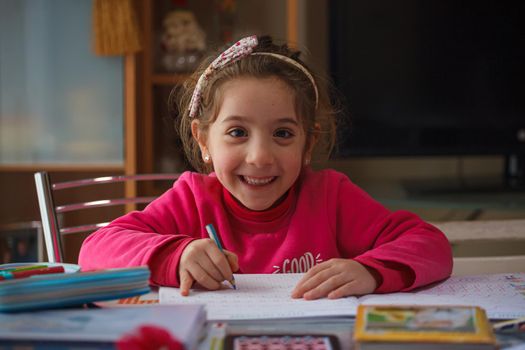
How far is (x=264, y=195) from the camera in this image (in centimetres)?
112

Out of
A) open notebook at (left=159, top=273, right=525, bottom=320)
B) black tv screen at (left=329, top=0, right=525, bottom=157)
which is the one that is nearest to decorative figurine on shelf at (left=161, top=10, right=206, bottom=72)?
black tv screen at (left=329, top=0, right=525, bottom=157)

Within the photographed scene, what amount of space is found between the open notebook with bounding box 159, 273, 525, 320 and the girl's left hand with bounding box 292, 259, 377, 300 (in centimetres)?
1

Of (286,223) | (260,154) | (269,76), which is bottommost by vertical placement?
(286,223)

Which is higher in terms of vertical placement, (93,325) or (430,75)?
(430,75)

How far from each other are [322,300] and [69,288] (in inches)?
10.7

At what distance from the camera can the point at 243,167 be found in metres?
1.10

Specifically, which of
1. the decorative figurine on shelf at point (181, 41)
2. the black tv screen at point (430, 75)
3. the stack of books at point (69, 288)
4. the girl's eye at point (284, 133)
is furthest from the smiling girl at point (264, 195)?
the decorative figurine on shelf at point (181, 41)

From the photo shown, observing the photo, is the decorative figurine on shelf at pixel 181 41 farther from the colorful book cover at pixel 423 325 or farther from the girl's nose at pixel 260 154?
the colorful book cover at pixel 423 325

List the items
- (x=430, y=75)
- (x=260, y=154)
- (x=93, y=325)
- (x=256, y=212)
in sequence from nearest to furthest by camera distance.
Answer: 1. (x=93, y=325)
2. (x=260, y=154)
3. (x=256, y=212)
4. (x=430, y=75)

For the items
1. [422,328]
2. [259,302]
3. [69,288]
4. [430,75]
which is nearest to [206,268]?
[259,302]

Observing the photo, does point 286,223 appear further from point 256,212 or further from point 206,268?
point 206,268

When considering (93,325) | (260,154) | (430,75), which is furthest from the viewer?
(430,75)

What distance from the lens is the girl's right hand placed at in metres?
0.84

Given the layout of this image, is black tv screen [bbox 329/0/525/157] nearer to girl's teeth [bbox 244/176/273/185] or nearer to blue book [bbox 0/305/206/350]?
girl's teeth [bbox 244/176/273/185]
